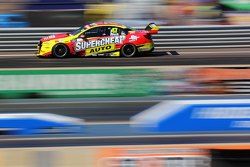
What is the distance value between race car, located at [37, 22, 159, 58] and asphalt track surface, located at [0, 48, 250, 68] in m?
0.22

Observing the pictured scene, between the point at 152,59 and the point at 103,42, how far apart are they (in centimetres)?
166

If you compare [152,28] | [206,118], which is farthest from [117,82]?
[152,28]

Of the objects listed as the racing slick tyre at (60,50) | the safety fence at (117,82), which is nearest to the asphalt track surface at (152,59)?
the racing slick tyre at (60,50)

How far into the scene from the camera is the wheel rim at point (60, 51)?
56.7 ft

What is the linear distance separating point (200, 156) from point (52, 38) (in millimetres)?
13601

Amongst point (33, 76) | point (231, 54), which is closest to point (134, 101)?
point (33, 76)

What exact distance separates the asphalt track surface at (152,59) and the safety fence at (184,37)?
0.24 m

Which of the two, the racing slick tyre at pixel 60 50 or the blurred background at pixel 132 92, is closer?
the blurred background at pixel 132 92

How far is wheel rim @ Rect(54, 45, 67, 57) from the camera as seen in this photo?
1730cm

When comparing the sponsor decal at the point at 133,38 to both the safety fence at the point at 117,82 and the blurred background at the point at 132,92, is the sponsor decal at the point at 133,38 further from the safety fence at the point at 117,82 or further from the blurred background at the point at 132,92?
the safety fence at the point at 117,82

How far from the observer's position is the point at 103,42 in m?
17.5

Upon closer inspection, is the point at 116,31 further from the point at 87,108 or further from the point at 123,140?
the point at 123,140

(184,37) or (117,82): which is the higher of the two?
(184,37)

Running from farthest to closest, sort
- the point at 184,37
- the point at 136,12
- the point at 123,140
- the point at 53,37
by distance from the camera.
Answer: the point at 136,12, the point at 184,37, the point at 53,37, the point at 123,140
